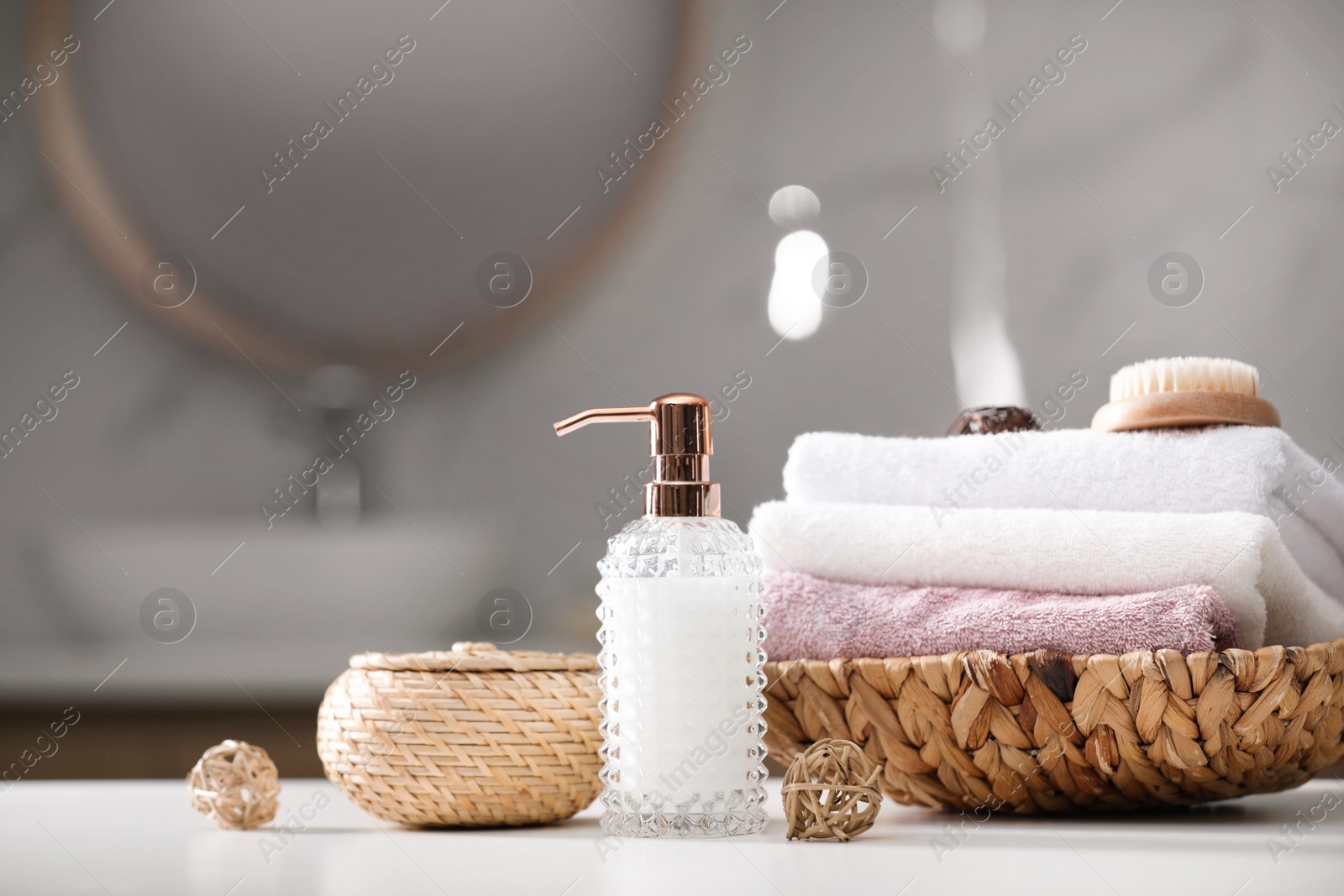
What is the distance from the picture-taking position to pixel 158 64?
103 cm

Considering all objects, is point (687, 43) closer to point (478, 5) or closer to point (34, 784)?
point (478, 5)

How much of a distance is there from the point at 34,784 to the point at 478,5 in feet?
2.61

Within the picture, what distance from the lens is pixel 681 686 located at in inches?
21.2

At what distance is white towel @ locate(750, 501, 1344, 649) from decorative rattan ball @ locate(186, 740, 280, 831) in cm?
31

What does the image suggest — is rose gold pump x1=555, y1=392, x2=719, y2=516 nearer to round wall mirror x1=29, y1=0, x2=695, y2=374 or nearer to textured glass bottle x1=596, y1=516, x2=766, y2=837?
textured glass bottle x1=596, y1=516, x2=766, y2=837

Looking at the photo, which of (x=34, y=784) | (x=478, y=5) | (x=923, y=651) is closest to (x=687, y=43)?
(x=478, y=5)

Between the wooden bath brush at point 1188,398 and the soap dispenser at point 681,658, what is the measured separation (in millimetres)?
259

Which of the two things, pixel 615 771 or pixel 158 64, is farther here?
pixel 158 64

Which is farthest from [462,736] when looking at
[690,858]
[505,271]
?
[505,271]

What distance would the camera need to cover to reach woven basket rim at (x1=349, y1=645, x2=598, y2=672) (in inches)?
22.7

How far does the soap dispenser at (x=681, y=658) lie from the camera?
0.53 m

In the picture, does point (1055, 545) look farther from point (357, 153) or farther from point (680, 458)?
point (357, 153)

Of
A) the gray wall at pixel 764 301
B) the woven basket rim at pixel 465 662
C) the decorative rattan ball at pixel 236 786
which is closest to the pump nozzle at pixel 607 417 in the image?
the woven basket rim at pixel 465 662

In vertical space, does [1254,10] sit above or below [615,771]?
above
